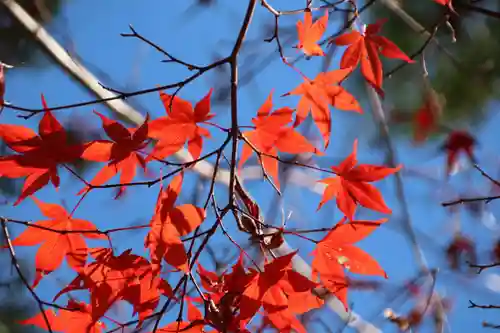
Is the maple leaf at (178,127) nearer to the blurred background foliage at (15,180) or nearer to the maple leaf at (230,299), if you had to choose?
the maple leaf at (230,299)

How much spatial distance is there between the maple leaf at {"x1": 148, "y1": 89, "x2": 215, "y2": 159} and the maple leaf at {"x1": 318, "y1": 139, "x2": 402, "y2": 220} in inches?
8.8

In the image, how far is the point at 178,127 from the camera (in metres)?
0.97

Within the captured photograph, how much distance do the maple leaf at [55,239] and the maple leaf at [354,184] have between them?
41 centimetres

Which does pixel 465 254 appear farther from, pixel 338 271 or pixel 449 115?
pixel 338 271

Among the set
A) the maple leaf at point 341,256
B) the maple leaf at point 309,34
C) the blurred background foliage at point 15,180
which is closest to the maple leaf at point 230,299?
the maple leaf at point 341,256

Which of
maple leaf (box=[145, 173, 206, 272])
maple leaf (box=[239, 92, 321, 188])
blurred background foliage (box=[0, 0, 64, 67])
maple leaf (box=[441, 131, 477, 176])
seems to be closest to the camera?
maple leaf (box=[145, 173, 206, 272])

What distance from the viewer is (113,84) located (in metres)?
2.07

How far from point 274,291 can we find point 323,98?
13.8 inches

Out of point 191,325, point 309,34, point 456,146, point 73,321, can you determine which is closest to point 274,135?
point 309,34

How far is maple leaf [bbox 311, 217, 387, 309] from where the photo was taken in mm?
960

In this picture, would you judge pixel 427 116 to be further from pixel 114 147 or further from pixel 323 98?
pixel 114 147

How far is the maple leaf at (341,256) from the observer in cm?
96

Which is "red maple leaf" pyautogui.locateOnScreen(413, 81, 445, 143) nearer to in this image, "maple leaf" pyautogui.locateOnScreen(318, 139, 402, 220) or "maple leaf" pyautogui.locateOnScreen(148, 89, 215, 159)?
"maple leaf" pyautogui.locateOnScreen(318, 139, 402, 220)

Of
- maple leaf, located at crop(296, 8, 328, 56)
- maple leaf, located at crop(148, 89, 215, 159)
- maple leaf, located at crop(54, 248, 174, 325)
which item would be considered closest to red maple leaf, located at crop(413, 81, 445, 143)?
maple leaf, located at crop(296, 8, 328, 56)
